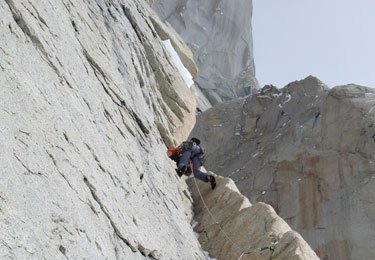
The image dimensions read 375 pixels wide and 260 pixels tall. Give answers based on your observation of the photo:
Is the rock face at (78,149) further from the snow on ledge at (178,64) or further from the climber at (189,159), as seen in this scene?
the snow on ledge at (178,64)

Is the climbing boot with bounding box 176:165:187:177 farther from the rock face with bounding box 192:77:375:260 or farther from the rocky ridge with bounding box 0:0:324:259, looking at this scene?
the rock face with bounding box 192:77:375:260

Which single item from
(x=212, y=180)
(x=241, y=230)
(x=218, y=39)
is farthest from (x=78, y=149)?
(x=218, y=39)

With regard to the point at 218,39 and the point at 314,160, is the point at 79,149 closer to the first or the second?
the point at 314,160

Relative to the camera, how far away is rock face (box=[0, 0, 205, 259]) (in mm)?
5535

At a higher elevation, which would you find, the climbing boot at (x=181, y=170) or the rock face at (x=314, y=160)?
the climbing boot at (x=181, y=170)

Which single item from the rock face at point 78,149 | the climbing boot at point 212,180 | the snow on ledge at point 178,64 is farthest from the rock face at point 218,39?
the rock face at point 78,149

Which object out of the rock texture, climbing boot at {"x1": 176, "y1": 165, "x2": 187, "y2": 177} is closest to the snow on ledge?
climbing boot at {"x1": 176, "y1": 165, "x2": 187, "y2": 177}

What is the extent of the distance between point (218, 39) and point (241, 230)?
1882 inches

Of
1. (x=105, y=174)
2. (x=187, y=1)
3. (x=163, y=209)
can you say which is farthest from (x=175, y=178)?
(x=187, y=1)

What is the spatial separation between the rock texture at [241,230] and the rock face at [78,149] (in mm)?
648

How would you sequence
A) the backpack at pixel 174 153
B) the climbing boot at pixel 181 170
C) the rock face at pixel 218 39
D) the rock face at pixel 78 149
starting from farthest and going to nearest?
the rock face at pixel 218 39 < the backpack at pixel 174 153 < the climbing boot at pixel 181 170 < the rock face at pixel 78 149

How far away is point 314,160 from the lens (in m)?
31.7

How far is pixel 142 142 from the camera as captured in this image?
1148 cm

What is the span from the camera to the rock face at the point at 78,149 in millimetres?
5535
